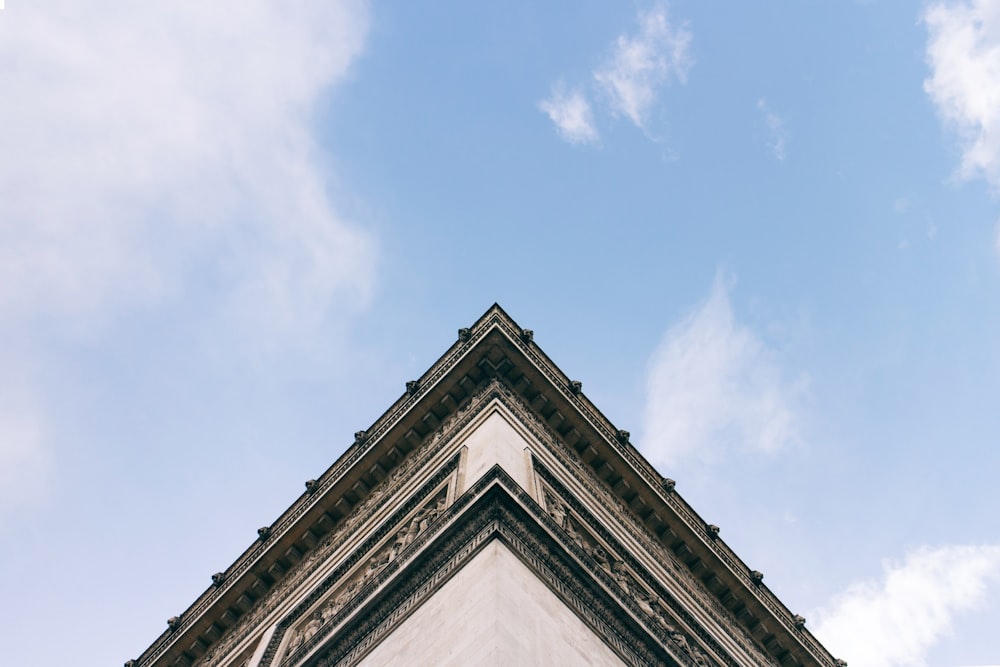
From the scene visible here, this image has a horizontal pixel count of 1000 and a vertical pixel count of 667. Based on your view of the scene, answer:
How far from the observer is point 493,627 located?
9305 mm

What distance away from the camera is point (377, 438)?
20.3 metres

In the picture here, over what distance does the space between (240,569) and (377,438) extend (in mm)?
4457

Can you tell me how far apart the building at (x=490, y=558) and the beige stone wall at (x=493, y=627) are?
3 cm

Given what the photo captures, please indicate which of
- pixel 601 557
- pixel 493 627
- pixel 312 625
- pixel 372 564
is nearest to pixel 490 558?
pixel 493 627

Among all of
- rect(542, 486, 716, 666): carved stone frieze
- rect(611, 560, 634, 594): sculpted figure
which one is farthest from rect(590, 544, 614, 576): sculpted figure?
rect(611, 560, 634, 594): sculpted figure

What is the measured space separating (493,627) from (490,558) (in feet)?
5.40

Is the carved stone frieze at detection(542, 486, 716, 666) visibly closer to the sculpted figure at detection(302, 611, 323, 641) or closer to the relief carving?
the relief carving

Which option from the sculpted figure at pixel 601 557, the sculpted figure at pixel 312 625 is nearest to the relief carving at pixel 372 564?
the sculpted figure at pixel 312 625

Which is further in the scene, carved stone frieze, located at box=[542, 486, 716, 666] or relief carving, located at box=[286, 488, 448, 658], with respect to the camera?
carved stone frieze, located at box=[542, 486, 716, 666]

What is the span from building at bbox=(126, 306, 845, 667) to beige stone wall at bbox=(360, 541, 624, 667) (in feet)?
0.09

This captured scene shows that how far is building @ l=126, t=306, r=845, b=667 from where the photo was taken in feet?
35.5

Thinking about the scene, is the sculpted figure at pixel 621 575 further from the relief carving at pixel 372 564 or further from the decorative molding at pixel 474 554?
the relief carving at pixel 372 564

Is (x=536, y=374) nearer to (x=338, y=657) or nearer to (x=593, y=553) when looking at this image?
(x=593, y=553)

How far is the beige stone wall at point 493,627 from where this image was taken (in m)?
9.26
